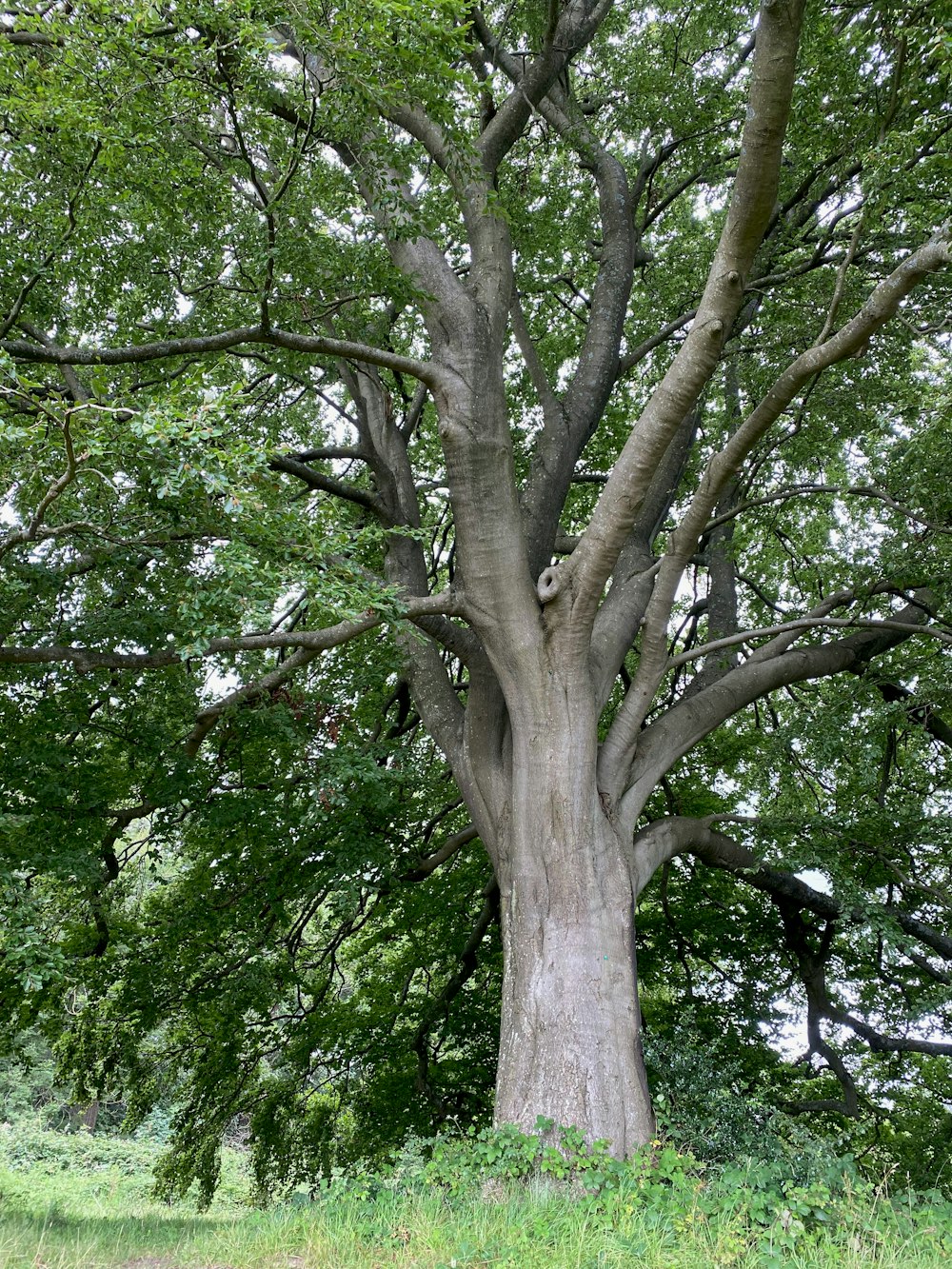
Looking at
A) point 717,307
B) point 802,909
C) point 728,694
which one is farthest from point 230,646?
point 802,909

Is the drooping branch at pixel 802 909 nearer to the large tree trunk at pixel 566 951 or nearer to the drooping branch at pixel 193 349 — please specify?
the large tree trunk at pixel 566 951

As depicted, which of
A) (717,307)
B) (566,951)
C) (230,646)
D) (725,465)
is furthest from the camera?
(725,465)

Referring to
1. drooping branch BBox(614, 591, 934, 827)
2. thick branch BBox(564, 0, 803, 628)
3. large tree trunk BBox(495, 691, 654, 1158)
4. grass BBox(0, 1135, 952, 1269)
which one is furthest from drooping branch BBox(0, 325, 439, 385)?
grass BBox(0, 1135, 952, 1269)

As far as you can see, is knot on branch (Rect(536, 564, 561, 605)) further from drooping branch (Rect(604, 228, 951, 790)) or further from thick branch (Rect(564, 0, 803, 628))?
drooping branch (Rect(604, 228, 951, 790))

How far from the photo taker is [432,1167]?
479cm

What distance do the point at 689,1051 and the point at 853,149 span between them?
7.04 meters

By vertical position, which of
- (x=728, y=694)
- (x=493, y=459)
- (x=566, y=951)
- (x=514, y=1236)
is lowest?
(x=514, y=1236)

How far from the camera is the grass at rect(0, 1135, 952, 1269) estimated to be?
3535 mm

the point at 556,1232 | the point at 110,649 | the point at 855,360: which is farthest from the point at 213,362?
the point at 556,1232

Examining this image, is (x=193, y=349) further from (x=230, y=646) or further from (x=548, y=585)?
(x=548, y=585)

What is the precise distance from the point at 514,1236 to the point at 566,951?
218cm

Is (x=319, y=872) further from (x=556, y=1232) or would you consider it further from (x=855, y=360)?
(x=855, y=360)

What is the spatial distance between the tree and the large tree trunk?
0.09ft

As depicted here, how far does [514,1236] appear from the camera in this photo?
3730 millimetres
